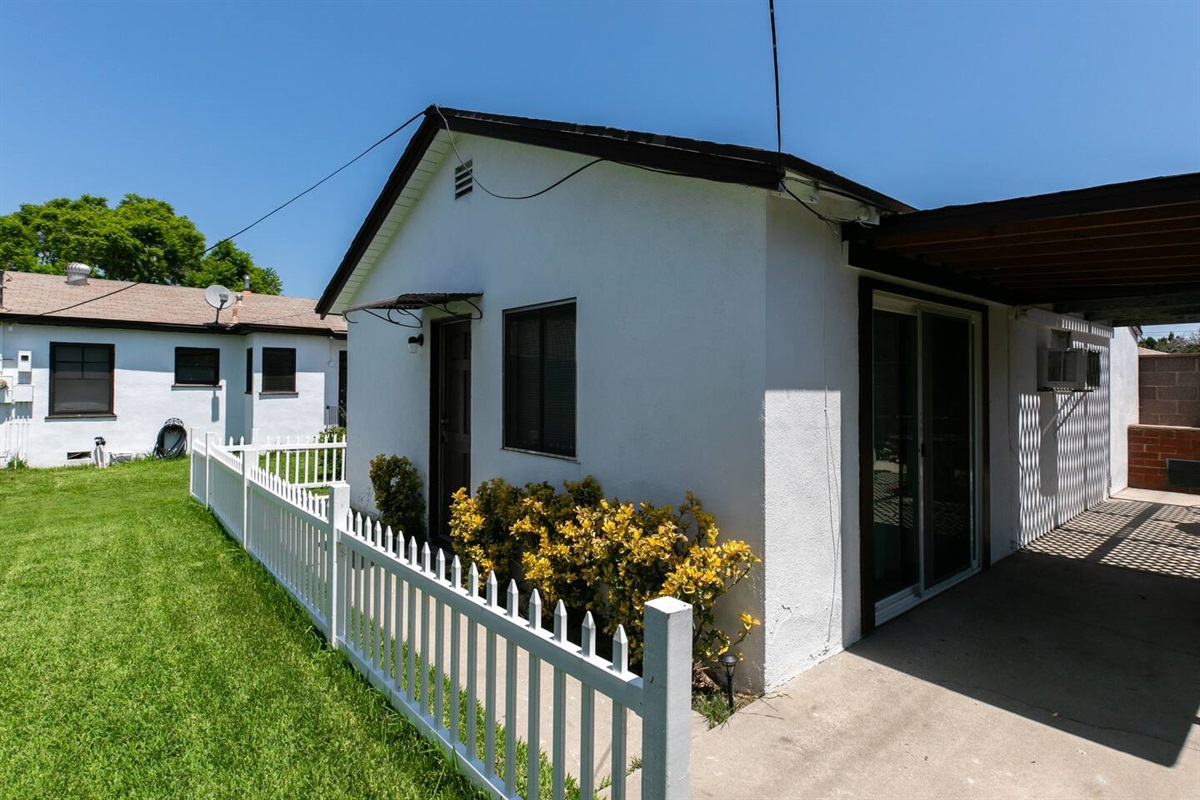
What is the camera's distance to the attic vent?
644 cm

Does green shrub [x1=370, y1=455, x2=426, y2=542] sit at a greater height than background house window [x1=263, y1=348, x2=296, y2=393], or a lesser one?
lesser

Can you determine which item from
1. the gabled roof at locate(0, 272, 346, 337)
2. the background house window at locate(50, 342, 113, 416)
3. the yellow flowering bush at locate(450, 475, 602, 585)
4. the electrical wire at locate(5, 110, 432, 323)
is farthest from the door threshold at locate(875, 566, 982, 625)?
the background house window at locate(50, 342, 113, 416)

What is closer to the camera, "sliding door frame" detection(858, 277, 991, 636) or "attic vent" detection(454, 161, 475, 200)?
"sliding door frame" detection(858, 277, 991, 636)

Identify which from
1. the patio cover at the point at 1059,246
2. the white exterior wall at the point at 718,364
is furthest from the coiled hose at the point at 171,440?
the patio cover at the point at 1059,246

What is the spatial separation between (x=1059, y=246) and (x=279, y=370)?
53.3 ft

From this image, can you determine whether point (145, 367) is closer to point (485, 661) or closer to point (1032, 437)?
point (485, 661)

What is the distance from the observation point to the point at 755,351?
3.54 metres

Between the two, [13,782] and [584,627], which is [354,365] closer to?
[13,782]

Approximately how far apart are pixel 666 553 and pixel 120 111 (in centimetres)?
1580

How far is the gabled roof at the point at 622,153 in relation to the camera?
10.8 ft

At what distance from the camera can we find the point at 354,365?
903 cm

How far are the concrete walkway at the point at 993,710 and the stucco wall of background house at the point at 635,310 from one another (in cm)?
60

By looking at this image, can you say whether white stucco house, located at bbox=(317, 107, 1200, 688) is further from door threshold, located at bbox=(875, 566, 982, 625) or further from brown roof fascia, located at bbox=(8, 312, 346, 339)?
brown roof fascia, located at bbox=(8, 312, 346, 339)

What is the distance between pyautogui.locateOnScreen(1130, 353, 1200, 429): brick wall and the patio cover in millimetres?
7001
